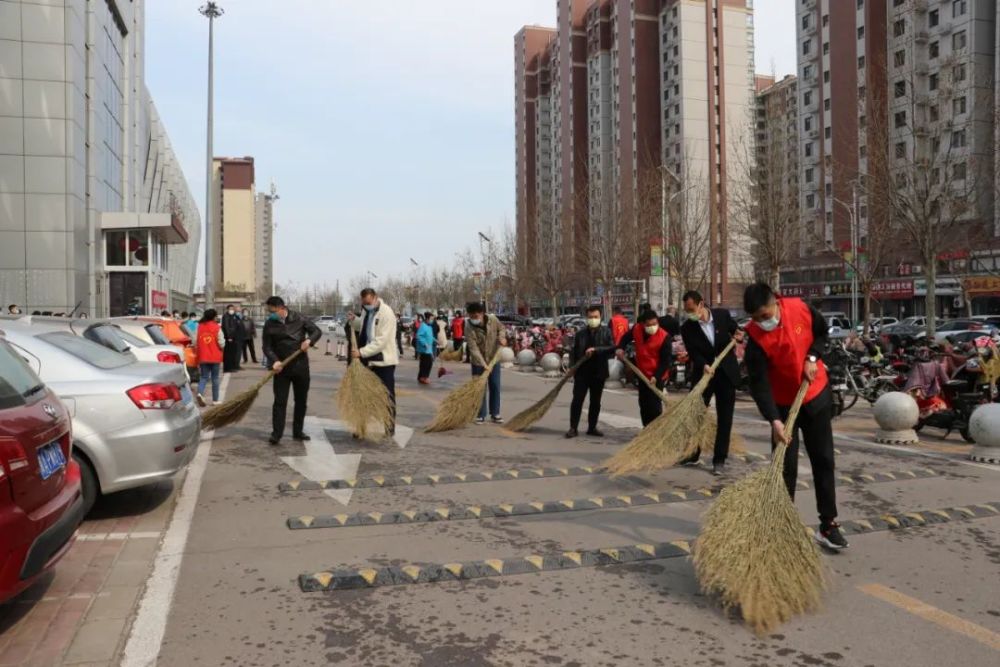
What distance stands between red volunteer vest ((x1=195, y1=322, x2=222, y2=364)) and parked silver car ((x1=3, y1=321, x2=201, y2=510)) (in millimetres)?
7482

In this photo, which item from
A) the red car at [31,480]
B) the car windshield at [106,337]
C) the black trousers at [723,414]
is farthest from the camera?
the car windshield at [106,337]

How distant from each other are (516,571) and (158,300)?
40129mm

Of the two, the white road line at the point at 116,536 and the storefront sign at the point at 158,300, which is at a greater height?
the storefront sign at the point at 158,300

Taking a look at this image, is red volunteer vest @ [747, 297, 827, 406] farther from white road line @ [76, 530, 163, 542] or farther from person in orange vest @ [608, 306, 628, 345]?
person in orange vest @ [608, 306, 628, 345]

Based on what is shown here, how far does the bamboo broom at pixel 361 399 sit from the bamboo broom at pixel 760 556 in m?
5.64

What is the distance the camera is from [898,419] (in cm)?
965

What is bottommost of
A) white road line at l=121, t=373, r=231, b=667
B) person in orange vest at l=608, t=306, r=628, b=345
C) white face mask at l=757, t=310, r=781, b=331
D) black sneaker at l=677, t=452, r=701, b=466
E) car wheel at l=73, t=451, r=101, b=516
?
white road line at l=121, t=373, r=231, b=667

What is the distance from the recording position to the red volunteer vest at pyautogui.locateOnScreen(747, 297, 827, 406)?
→ 16.6 ft

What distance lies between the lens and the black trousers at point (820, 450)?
516 cm

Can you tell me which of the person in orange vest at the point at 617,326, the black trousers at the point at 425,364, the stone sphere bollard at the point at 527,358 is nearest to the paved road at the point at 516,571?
the person in orange vest at the point at 617,326

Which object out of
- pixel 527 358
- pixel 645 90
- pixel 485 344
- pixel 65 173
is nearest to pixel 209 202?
pixel 65 173

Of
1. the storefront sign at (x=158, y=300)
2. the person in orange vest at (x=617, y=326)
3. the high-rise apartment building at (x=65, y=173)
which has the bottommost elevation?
the person in orange vest at (x=617, y=326)

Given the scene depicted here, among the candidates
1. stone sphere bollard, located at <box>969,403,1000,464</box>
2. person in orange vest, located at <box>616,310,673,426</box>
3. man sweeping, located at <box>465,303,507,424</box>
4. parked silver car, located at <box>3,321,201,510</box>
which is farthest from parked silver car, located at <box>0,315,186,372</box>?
stone sphere bollard, located at <box>969,403,1000,464</box>

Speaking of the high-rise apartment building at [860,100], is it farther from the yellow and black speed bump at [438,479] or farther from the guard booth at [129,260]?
the guard booth at [129,260]
